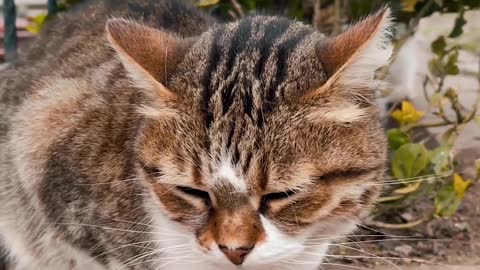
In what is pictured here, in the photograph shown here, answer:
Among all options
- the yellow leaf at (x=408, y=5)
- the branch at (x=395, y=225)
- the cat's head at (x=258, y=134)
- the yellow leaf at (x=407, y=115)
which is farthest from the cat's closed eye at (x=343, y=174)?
Result: the yellow leaf at (x=408, y=5)

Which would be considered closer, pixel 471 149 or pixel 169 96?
pixel 169 96

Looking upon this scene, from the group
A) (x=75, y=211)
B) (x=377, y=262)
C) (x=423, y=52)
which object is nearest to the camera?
(x=75, y=211)

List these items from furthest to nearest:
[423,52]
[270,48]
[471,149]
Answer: [423,52] < [471,149] < [270,48]

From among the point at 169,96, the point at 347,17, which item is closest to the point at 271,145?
the point at 169,96

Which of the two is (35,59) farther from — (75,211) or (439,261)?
(439,261)

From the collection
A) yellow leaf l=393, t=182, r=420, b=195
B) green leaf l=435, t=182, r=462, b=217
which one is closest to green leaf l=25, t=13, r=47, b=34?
yellow leaf l=393, t=182, r=420, b=195

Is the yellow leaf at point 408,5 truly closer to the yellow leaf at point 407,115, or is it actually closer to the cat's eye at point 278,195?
the yellow leaf at point 407,115

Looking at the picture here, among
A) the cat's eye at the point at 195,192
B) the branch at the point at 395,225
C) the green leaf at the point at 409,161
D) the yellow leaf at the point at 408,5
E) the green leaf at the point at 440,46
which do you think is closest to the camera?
the cat's eye at the point at 195,192

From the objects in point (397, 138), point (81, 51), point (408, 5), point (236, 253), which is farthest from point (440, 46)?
point (236, 253)
